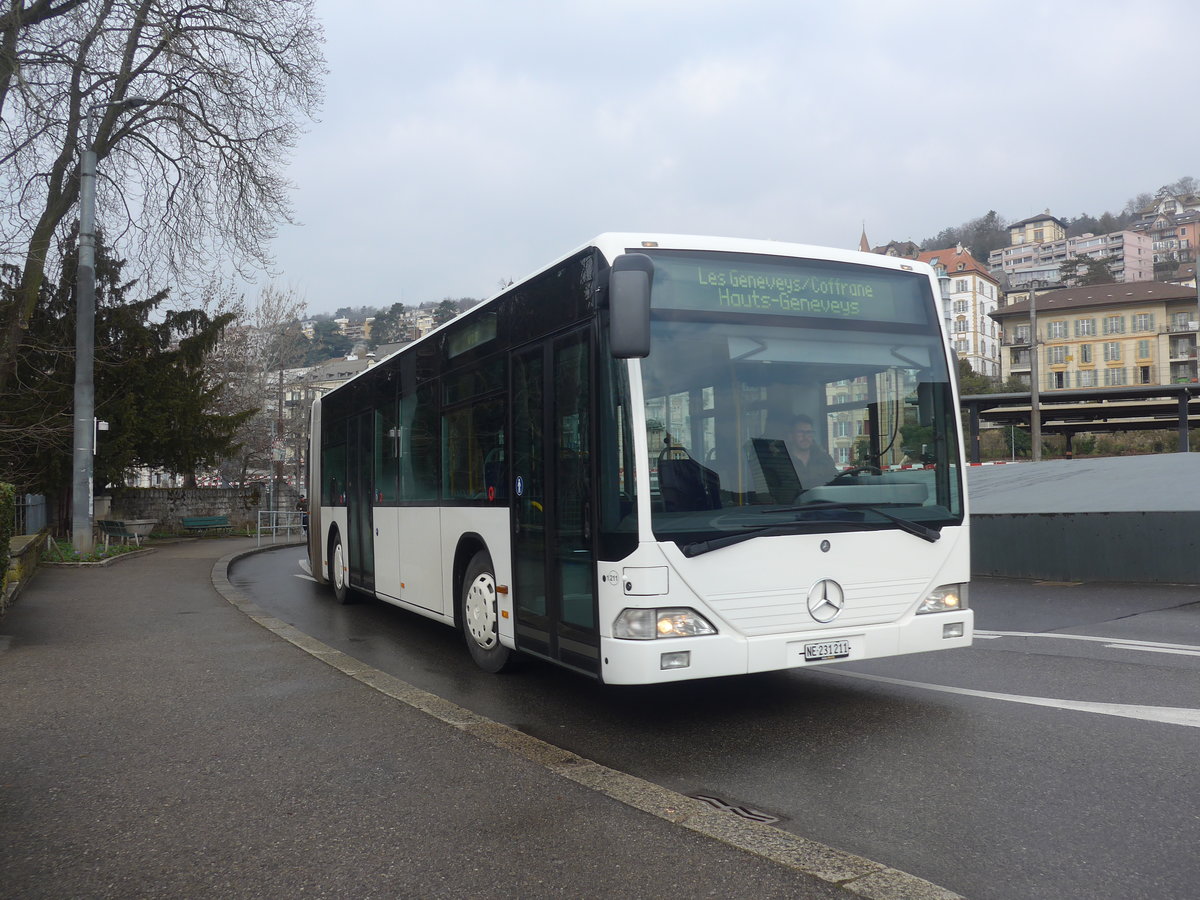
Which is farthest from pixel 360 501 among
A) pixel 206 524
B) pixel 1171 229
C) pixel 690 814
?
pixel 1171 229

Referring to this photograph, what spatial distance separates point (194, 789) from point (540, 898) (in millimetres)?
2221

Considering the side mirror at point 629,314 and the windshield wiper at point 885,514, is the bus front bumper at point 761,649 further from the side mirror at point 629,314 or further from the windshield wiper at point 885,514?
the side mirror at point 629,314

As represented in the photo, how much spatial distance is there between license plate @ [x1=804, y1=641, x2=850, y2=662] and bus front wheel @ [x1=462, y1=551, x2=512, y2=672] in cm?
250

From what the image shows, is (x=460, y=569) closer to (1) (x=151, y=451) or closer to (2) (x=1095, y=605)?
(2) (x=1095, y=605)

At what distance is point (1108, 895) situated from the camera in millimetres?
3613

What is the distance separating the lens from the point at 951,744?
569 centimetres

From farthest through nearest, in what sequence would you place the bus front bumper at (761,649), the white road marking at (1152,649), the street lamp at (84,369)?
the street lamp at (84,369) → the white road marking at (1152,649) → the bus front bumper at (761,649)

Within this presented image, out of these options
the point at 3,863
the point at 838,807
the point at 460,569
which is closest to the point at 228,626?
the point at 460,569

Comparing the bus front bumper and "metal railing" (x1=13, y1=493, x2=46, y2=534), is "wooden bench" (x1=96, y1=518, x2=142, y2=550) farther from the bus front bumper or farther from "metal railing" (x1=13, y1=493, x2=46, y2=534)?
the bus front bumper

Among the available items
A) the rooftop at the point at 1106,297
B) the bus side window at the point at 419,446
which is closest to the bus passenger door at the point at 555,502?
the bus side window at the point at 419,446

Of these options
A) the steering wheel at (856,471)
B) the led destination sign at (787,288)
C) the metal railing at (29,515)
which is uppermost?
the led destination sign at (787,288)

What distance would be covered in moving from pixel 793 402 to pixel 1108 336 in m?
101

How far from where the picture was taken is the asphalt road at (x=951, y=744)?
4.05 m

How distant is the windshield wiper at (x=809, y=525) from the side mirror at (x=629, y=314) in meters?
1.11
